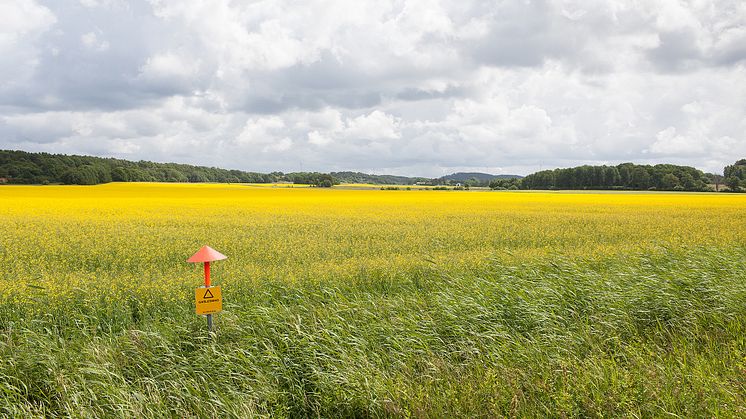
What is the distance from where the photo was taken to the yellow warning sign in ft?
18.4

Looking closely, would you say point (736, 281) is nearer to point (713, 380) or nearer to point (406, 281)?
point (713, 380)

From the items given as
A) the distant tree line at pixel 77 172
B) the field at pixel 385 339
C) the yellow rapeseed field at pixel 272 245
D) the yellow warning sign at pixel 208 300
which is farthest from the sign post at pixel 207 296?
the distant tree line at pixel 77 172

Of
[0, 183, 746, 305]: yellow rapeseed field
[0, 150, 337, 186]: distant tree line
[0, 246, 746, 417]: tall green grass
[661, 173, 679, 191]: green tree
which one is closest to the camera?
[0, 246, 746, 417]: tall green grass

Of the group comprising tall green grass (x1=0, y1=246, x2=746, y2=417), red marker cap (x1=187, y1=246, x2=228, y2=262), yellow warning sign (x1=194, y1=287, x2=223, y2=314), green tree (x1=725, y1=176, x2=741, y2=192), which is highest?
green tree (x1=725, y1=176, x2=741, y2=192)

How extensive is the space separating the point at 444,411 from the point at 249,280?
5864 mm

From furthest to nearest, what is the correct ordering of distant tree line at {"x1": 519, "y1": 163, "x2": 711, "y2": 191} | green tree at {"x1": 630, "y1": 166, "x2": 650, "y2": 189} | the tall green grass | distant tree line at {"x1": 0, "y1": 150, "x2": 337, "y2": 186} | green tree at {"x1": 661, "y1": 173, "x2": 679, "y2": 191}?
1. green tree at {"x1": 630, "y1": 166, "x2": 650, "y2": 189}
2. distant tree line at {"x1": 519, "y1": 163, "x2": 711, "y2": 191}
3. green tree at {"x1": 661, "y1": 173, "x2": 679, "y2": 191}
4. distant tree line at {"x1": 0, "y1": 150, "x2": 337, "y2": 186}
5. the tall green grass

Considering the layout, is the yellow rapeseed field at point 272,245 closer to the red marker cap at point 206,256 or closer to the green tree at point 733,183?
the red marker cap at point 206,256

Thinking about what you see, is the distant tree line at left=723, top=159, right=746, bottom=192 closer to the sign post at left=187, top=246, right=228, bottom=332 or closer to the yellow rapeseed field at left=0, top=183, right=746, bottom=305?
the yellow rapeseed field at left=0, top=183, right=746, bottom=305

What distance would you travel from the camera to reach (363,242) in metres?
14.7

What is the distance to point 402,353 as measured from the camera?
17.5 ft

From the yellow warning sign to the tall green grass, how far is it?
0.46 meters

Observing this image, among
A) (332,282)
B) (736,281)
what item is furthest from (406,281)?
(736,281)

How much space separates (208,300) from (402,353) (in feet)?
8.61

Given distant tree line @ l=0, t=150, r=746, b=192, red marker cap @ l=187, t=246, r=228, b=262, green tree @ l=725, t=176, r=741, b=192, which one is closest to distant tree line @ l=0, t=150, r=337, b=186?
distant tree line @ l=0, t=150, r=746, b=192
